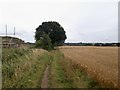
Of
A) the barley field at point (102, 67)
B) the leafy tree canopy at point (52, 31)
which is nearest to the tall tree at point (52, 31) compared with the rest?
the leafy tree canopy at point (52, 31)

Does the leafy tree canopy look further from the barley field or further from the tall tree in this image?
the barley field

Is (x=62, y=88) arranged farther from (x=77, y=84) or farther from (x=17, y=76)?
(x=17, y=76)

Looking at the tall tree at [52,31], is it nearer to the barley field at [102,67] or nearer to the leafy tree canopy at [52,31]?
the leafy tree canopy at [52,31]

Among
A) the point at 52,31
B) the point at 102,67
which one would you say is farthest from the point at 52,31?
the point at 102,67

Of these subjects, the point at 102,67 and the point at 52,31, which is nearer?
the point at 102,67

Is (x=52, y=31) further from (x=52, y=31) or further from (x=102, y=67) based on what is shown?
(x=102, y=67)

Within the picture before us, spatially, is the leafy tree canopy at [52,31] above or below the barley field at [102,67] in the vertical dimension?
above

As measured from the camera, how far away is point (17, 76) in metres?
14.8

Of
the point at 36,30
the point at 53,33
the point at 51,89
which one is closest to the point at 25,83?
the point at 51,89

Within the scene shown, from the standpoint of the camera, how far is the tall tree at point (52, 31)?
84.0 meters

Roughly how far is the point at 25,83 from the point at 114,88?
15.0ft

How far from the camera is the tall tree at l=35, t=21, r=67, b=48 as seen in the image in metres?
84.0

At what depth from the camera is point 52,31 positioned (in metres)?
85.9

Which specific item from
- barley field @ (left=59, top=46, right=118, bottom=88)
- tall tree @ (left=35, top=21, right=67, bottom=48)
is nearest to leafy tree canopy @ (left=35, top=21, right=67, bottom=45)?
tall tree @ (left=35, top=21, right=67, bottom=48)
